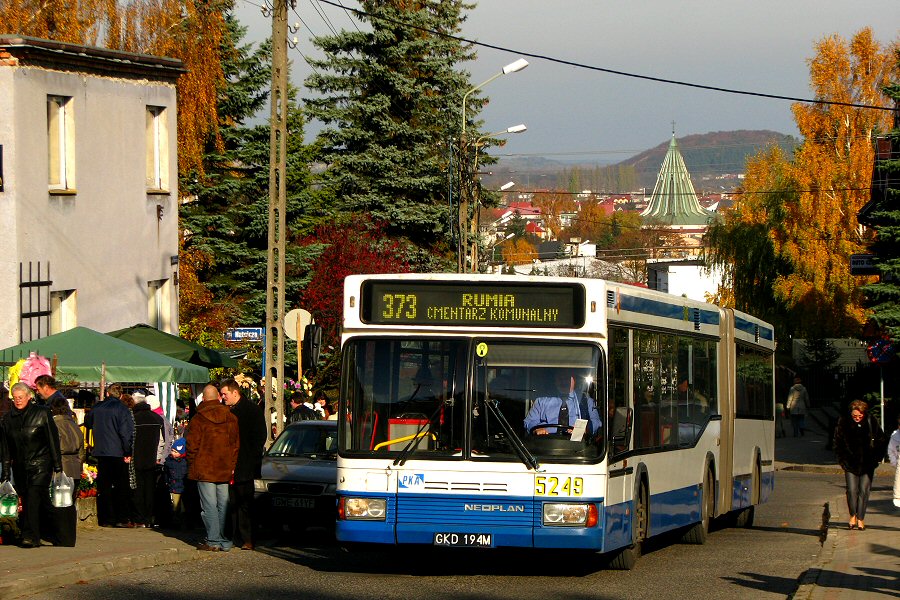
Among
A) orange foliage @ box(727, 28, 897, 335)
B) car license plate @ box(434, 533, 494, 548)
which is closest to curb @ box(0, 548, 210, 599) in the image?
car license plate @ box(434, 533, 494, 548)

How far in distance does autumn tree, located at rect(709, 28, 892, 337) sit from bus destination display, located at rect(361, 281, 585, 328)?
43.9 m

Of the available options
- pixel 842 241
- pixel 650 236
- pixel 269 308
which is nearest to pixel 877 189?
pixel 842 241

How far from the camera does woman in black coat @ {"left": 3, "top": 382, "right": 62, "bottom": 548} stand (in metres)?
14.3

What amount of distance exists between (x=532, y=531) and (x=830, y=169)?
154ft

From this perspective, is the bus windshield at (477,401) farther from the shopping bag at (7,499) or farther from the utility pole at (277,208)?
the utility pole at (277,208)

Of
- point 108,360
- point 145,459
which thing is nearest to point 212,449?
point 145,459

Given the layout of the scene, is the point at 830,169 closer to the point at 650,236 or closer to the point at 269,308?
the point at 269,308

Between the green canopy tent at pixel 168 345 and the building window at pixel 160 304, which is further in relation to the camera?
the building window at pixel 160 304

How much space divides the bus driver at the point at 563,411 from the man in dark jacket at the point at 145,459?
6460 mm

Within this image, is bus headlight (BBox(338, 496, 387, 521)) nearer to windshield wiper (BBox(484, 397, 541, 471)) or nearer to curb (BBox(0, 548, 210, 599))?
windshield wiper (BBox(484, 397, 541, 471))

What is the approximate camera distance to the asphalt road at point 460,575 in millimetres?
12062

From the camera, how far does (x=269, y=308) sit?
22.3 m

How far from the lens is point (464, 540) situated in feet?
40.6

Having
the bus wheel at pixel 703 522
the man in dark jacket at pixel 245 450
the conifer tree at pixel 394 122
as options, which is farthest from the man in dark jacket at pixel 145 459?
the conifer tree at pixel 394 122
